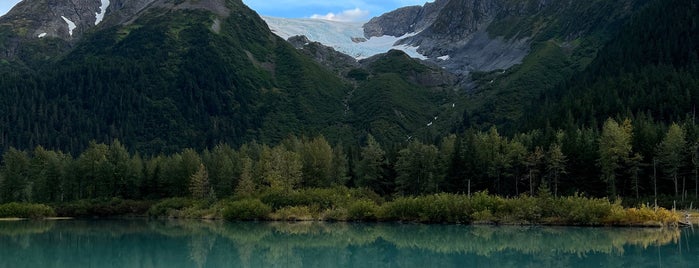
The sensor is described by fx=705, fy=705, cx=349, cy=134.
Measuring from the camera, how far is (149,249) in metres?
45.2

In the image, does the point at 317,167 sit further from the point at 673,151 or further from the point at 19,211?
the point at 673,151

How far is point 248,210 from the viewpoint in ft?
247

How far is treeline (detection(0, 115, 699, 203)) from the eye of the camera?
73625mm

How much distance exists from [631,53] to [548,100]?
63.2 feet

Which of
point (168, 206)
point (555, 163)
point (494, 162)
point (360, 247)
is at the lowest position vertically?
point (360, 247)

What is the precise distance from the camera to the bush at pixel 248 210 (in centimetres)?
7481

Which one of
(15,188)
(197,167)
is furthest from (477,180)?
(15,188)

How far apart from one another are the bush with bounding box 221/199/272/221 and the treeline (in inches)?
197

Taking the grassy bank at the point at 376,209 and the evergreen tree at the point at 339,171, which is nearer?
the grassy bank at the point at 376,209

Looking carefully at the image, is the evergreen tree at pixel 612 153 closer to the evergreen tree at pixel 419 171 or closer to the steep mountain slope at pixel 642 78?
the evergreen tree at pixel 419 171

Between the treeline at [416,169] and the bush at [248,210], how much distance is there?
16.4 ft

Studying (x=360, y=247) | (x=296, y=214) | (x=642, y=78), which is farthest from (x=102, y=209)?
(x=642, y=78)

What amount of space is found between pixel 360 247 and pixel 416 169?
4362 cm

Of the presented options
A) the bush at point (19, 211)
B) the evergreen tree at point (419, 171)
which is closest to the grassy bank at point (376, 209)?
the bush at point (19, 211)
